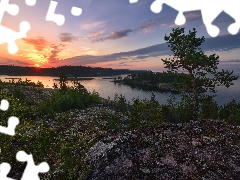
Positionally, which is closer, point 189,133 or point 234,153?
point 234,153

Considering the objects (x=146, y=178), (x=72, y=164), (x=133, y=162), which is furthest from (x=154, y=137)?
(x=72, y=164)

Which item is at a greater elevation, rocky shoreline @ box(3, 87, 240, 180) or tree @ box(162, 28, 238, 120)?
tree @ box(162, 28, 238, 120)

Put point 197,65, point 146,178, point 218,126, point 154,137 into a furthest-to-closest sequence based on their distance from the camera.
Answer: point 197,65 < point 218,126 < point 154,137 < point 146,178

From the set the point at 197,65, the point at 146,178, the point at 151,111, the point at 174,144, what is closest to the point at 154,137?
the point at 174,144

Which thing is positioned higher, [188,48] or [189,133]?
[188,48]

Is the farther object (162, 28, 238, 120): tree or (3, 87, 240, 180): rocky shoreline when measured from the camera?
(162, 28, 238, 120): tree

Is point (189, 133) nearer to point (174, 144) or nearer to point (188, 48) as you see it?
point (174, 144)

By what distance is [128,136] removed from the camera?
57.4 feet

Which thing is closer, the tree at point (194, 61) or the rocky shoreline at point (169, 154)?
the rocky shoreline at point (169, 154)

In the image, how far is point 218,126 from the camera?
781 inches

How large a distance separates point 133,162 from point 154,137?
4.12 meters

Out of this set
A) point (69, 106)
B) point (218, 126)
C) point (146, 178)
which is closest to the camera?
point (146, 178)

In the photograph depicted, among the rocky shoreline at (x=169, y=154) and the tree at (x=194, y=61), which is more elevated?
the tree at (x=194, y=61)

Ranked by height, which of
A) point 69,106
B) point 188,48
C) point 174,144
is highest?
point 188,48
